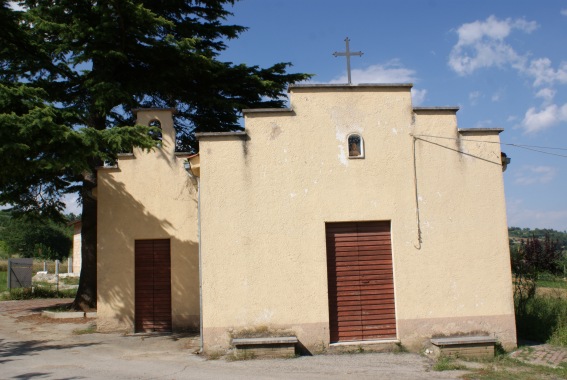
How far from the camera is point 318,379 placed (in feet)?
25.8

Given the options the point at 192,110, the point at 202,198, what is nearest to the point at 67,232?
the point at 192,110

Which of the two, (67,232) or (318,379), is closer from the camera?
(318,379)

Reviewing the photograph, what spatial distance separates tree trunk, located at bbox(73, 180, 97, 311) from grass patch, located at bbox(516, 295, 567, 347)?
11.9 metres

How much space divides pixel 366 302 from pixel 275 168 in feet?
10.5

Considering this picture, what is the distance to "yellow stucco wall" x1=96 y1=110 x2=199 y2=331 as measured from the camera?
12758 mm

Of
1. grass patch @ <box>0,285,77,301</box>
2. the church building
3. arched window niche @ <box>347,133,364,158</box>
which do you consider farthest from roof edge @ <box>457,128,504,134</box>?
grass patch @ <box>0,285,77,301</box>

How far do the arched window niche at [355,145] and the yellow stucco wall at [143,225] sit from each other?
4601mm

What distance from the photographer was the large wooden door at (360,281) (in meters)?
9.88

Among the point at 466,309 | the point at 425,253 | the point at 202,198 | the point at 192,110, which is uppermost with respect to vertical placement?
the point at 192,110

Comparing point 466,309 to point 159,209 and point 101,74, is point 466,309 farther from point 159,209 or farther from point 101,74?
point 101,74

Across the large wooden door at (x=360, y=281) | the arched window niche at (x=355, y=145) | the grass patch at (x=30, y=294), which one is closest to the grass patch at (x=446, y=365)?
the large wooden door at (x=360, y=281)

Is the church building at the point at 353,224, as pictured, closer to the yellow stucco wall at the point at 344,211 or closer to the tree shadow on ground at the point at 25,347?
the yellow stucco wall at the point at 344,211

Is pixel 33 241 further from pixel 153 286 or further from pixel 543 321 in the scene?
pixel 543 321

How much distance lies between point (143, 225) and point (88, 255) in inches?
150
